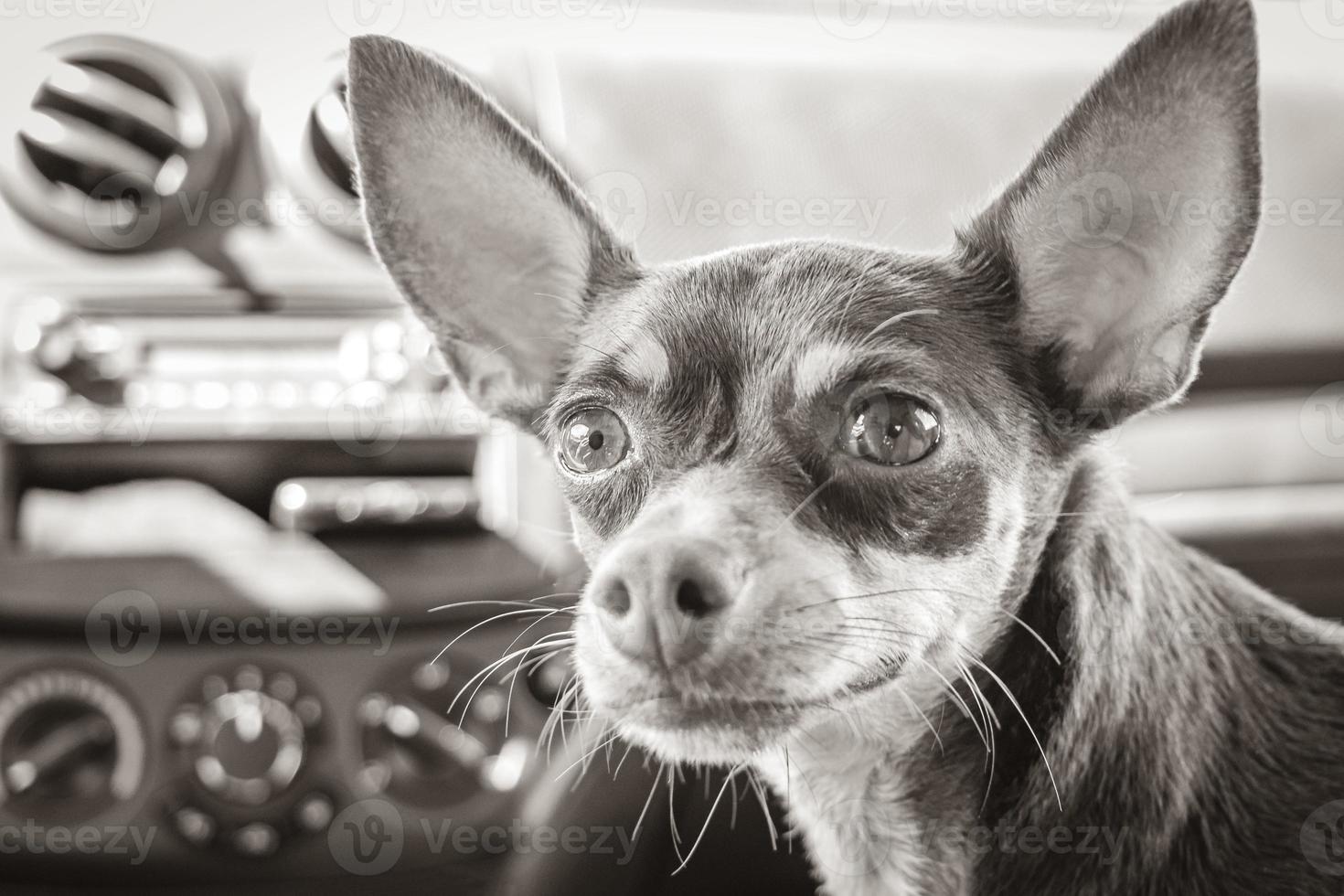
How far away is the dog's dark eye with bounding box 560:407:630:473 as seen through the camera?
908mm

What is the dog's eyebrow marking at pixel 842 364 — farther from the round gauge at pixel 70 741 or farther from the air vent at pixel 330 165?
the round gauge at pixel 70 741

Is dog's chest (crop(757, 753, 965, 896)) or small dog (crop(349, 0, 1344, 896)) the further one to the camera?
dog's chest (crop(757, 753, 965, 896))

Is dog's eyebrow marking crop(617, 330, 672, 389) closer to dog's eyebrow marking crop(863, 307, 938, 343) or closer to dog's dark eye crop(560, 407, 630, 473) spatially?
dog's dark eye crop(560, 407, 630, 473)

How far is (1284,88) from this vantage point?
1.57 m

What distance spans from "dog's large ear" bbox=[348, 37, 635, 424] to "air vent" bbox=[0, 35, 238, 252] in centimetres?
41

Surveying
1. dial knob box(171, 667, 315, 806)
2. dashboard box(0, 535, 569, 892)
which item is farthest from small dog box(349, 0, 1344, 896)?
dial knob box(171, 667, 315, 806)

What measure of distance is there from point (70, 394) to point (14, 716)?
370 mm

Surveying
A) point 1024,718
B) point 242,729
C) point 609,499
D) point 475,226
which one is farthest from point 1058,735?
point 242,729

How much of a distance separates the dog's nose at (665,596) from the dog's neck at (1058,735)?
21cm

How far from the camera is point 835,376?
0.85 meters

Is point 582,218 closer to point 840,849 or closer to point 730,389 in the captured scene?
point 730,389

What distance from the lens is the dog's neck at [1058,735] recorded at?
0.83 meters

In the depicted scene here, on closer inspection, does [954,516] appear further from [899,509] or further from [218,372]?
[218,372]

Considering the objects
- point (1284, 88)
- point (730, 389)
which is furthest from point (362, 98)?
point (1284, 88)
